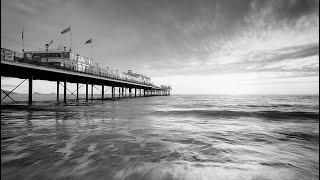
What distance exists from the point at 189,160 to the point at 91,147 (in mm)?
3965

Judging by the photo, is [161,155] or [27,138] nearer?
[161,155]

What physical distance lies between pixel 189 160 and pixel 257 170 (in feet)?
6.68

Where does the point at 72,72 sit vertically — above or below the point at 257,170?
Answer: above

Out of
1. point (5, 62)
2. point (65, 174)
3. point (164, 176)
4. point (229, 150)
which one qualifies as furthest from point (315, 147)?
point (5, 62)

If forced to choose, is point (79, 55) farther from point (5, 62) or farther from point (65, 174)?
point (65, 174)

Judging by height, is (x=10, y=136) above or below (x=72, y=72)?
below

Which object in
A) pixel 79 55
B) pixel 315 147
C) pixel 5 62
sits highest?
pixel 79 55

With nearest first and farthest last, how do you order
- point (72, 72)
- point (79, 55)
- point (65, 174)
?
1. point (65, 174)
2. point (72, 72)
3. point (79, 55)

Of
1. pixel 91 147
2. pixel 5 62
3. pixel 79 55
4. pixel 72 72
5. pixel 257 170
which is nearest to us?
pixel 257 170

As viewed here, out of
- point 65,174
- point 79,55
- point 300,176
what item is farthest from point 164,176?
point 79,55

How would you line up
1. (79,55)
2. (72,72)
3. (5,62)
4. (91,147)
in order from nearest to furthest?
(91,147), (5,62), (72,72), (79,55)

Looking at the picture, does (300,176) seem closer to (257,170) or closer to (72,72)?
(257,170)

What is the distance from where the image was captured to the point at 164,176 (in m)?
6.09

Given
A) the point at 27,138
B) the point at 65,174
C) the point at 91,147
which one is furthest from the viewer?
the point at 27,138
